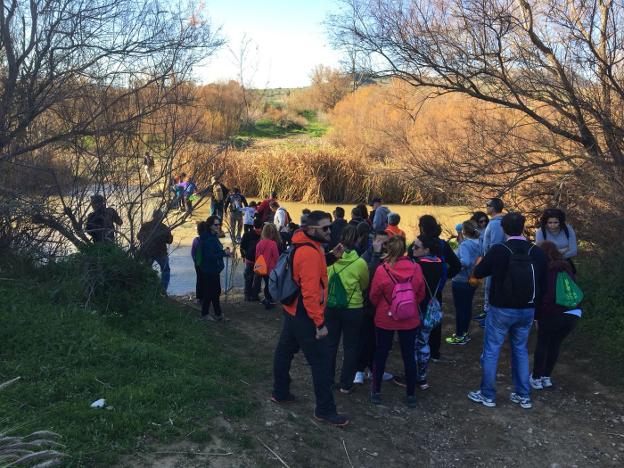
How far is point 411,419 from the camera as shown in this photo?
16.0 feet

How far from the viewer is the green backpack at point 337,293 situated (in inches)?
191

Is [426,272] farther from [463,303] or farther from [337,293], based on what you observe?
[463,303]

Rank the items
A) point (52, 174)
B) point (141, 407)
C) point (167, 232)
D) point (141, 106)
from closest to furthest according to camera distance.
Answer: point (141, 407), point (52, 174), point (167, 232), point (141, 106)

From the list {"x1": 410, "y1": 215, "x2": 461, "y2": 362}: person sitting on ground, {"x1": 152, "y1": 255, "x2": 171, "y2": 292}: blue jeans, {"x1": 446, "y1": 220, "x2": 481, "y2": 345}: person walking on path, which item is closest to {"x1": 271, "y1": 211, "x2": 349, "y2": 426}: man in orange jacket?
{"x1": 410, "y1": 215, "x2": 461, "y2": 362}: person sitting on ground

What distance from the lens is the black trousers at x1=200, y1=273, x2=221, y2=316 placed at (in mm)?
7398

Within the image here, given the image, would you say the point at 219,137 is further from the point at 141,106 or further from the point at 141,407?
the point at 141,407

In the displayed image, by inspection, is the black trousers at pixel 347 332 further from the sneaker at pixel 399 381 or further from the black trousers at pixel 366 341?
the sneaker at pixel 399 381

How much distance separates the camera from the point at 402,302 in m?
4.73

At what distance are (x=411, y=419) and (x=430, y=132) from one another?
29.6 ft

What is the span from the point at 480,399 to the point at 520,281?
4.20 ft

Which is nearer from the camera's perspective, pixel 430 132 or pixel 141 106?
pixel 141 106

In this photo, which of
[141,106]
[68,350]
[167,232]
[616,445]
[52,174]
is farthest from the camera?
[141,106]

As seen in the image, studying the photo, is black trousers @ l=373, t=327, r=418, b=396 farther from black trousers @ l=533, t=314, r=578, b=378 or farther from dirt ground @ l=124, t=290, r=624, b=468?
black trousers @ l=533, t=314, r=578, b=378

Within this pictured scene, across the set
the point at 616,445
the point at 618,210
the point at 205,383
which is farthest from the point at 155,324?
the point at 618,210
